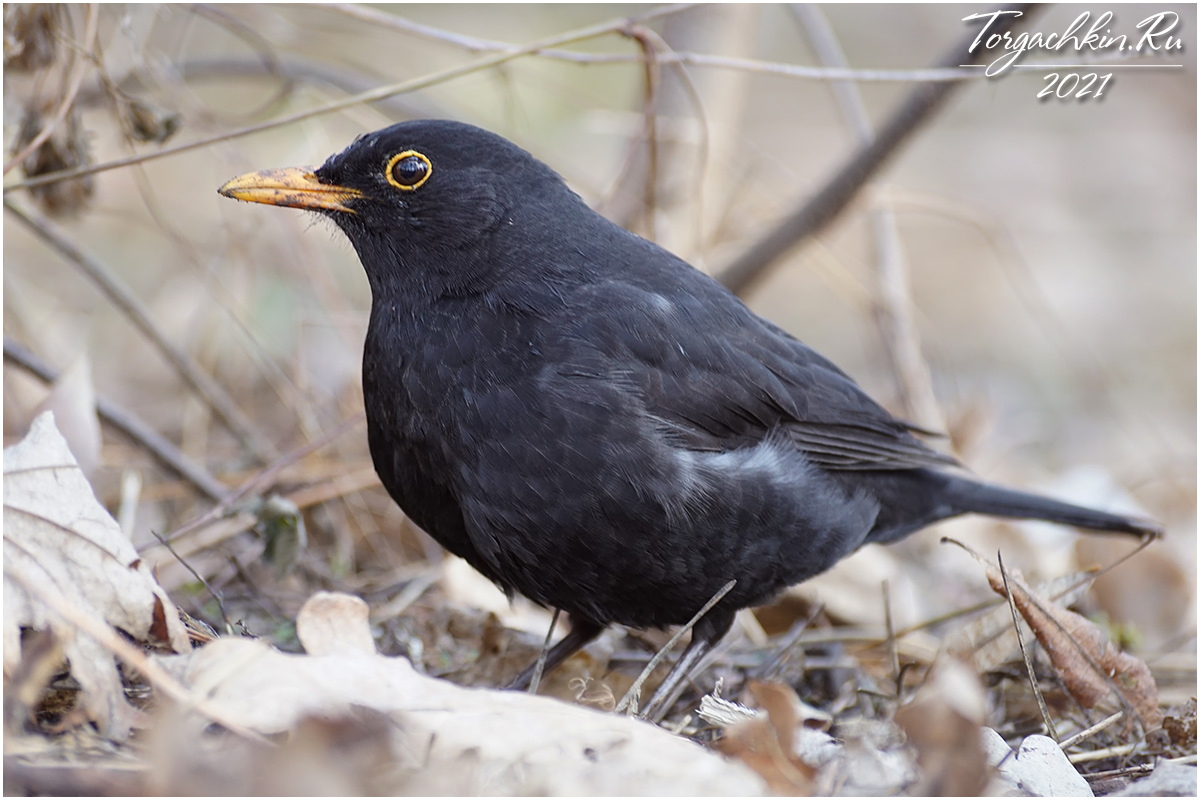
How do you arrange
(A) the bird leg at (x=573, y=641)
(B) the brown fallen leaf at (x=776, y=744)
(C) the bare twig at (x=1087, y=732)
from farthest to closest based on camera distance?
(A) the bird leg at (x=573, y=641), (C) the bare twig at (x=1087, y=732), (B) the brown fallen leaf at (x=776, y=744)

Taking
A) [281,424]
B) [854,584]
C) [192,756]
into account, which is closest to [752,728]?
[192,756]

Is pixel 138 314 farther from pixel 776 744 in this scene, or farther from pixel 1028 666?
pixel 1028 666

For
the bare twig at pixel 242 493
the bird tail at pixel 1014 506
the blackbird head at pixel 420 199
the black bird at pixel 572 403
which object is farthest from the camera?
the bird tail at pixel 1014 506

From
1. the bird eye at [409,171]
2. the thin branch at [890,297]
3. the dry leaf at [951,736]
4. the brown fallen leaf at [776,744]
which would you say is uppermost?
the thin branch at [890,297]

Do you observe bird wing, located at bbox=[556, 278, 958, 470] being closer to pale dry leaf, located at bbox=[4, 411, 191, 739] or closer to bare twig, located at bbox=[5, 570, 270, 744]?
pale dry leaf, located at bbox=[4, 411, 191, 739]

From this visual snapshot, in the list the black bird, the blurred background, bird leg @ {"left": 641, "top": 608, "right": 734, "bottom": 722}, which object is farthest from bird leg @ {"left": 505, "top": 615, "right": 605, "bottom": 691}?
the blurred background

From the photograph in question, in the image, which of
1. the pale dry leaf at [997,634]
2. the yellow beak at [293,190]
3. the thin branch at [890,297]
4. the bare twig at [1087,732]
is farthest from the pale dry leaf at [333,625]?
the thin branch at [890,297]

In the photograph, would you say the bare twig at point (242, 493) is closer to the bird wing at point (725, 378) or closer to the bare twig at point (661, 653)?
the bird wing at point (725, 378)
